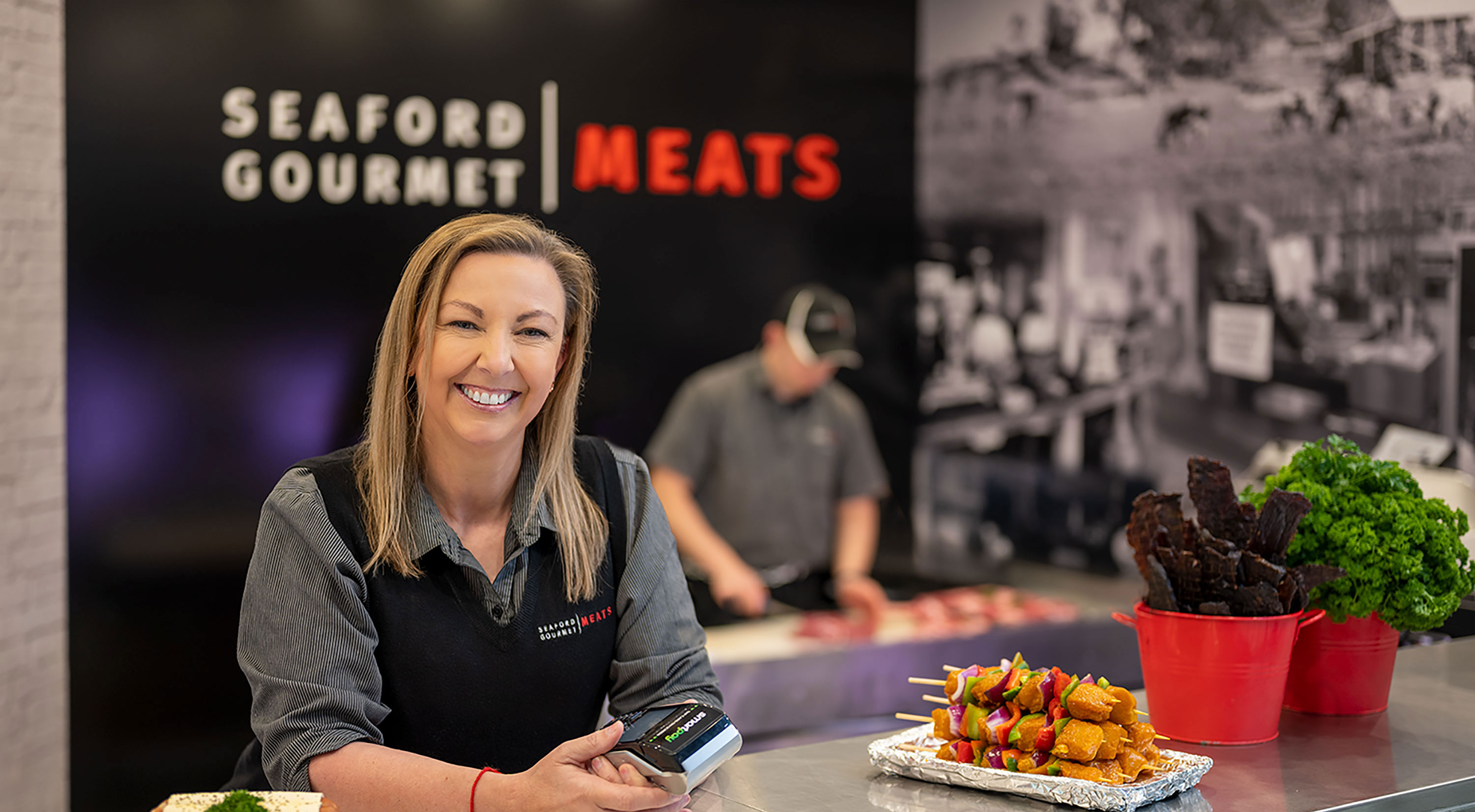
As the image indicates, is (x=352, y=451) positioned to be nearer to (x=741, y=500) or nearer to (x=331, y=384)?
(x=331, y=384)

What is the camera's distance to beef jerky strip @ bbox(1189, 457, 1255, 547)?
5.66 ft

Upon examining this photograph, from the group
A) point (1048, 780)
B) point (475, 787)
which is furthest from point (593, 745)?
point (1048, 780)

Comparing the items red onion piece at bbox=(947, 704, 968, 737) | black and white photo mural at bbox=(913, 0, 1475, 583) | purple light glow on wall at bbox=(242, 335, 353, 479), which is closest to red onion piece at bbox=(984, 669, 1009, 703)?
red onion piece at bbox=(947, 704, 968, 737)

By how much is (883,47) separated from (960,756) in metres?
4.50

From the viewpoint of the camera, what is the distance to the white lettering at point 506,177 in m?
4.29

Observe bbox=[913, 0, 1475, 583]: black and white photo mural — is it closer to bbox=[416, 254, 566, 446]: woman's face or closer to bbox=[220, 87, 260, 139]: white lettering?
bbox=[416, 254, 566, 446]: woman's face

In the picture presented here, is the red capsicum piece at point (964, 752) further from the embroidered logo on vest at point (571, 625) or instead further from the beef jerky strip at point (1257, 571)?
the embroidered logo on vest at point (571, 625)

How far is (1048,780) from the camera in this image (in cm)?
143

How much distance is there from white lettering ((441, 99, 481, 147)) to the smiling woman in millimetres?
2451

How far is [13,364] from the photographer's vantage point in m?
3.52

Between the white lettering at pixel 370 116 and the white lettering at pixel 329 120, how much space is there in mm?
47

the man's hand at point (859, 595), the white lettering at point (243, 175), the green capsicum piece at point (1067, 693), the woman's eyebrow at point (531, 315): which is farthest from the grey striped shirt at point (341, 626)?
the man's hand at point (859, 595)

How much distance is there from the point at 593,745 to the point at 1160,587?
30.1 inches

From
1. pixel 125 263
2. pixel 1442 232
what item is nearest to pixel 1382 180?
pixel 1442 232
